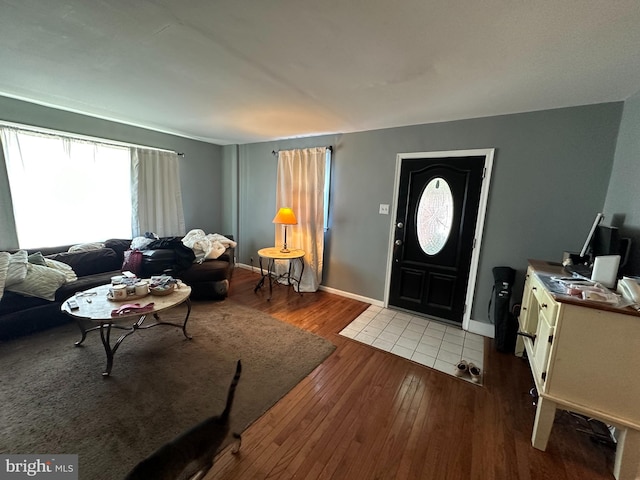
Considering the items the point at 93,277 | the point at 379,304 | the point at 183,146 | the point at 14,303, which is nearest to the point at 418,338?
the point at 379,304

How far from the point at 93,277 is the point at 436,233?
4041mm

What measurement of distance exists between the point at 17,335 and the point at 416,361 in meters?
3.66

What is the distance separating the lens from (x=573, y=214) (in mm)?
2262

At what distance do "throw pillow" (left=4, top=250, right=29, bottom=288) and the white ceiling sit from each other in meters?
1.62

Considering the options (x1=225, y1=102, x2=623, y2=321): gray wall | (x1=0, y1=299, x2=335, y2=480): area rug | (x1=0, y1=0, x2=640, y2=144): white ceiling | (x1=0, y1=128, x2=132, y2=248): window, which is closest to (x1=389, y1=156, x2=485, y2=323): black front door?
(x1=225, y1=102, x2=623, y2=321): gray wall

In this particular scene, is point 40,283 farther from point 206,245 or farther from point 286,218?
point 286,218

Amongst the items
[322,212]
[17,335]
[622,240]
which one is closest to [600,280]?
[622,240]

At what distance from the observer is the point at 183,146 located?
4.19 meters

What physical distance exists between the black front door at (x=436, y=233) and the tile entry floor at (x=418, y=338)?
223 millimetres

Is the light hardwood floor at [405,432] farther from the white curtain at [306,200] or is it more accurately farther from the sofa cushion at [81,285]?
the sofa cushion at [81,285]

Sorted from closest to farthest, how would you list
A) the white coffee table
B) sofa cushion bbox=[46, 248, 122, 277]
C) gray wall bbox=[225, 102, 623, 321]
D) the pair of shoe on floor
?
the white coffee table < the pair of shoe on floor < gray wall bbox=[225, 102, 623, 321] < sofa cushion bbox=[46, 248, 122, 277]

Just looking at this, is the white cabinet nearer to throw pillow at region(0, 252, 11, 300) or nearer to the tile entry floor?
the tile entry floor

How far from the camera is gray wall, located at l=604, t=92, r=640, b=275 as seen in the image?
1.70m

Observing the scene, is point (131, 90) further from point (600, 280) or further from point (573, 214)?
point (573, 214)
